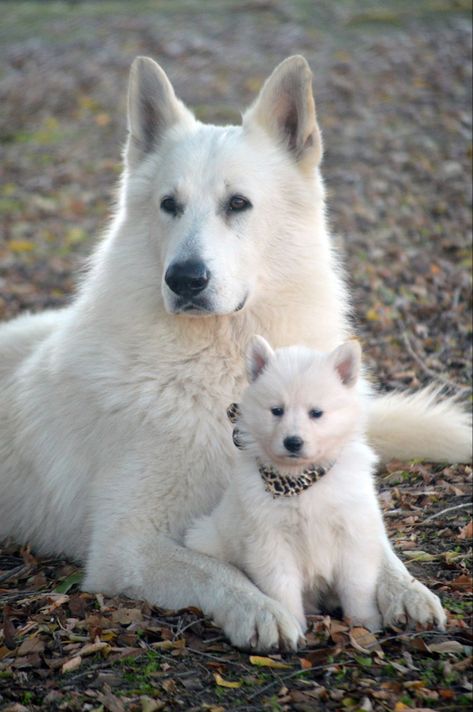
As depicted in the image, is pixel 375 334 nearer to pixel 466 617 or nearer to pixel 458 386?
pixel 458 386

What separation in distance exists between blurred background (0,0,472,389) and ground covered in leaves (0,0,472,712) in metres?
0.03

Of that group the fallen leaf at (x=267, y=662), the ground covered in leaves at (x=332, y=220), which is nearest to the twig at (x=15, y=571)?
the ground covered in leaves at (x=332, y=220)

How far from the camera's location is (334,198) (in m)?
11.2

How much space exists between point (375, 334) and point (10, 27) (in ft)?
38.6

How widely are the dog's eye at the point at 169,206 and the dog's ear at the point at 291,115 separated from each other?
562 millimetres

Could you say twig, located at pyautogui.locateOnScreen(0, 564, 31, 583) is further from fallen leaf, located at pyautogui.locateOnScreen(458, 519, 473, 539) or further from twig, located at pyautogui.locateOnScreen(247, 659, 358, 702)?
fallen leaf, located at pyautogui.locateOnScreen(458, 519, 473, 539)

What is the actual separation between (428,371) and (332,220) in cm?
389

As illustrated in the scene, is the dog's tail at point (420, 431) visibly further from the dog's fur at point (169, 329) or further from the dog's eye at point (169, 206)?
the dog's eye at point (169, 206)

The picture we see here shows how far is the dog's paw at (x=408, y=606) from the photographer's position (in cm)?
368

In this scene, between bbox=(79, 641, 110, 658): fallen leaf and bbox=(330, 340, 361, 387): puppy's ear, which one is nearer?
bbox=(330, 340, 361, 387): puppy's ear

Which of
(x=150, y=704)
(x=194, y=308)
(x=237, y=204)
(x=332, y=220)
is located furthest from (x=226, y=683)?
(x=332, y=220)

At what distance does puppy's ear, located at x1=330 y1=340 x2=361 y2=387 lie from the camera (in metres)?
3.57

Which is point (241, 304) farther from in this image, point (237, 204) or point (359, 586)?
point (359, 586)

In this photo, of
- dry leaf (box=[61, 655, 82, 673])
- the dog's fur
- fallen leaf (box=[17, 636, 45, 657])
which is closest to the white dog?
the dog's fur
